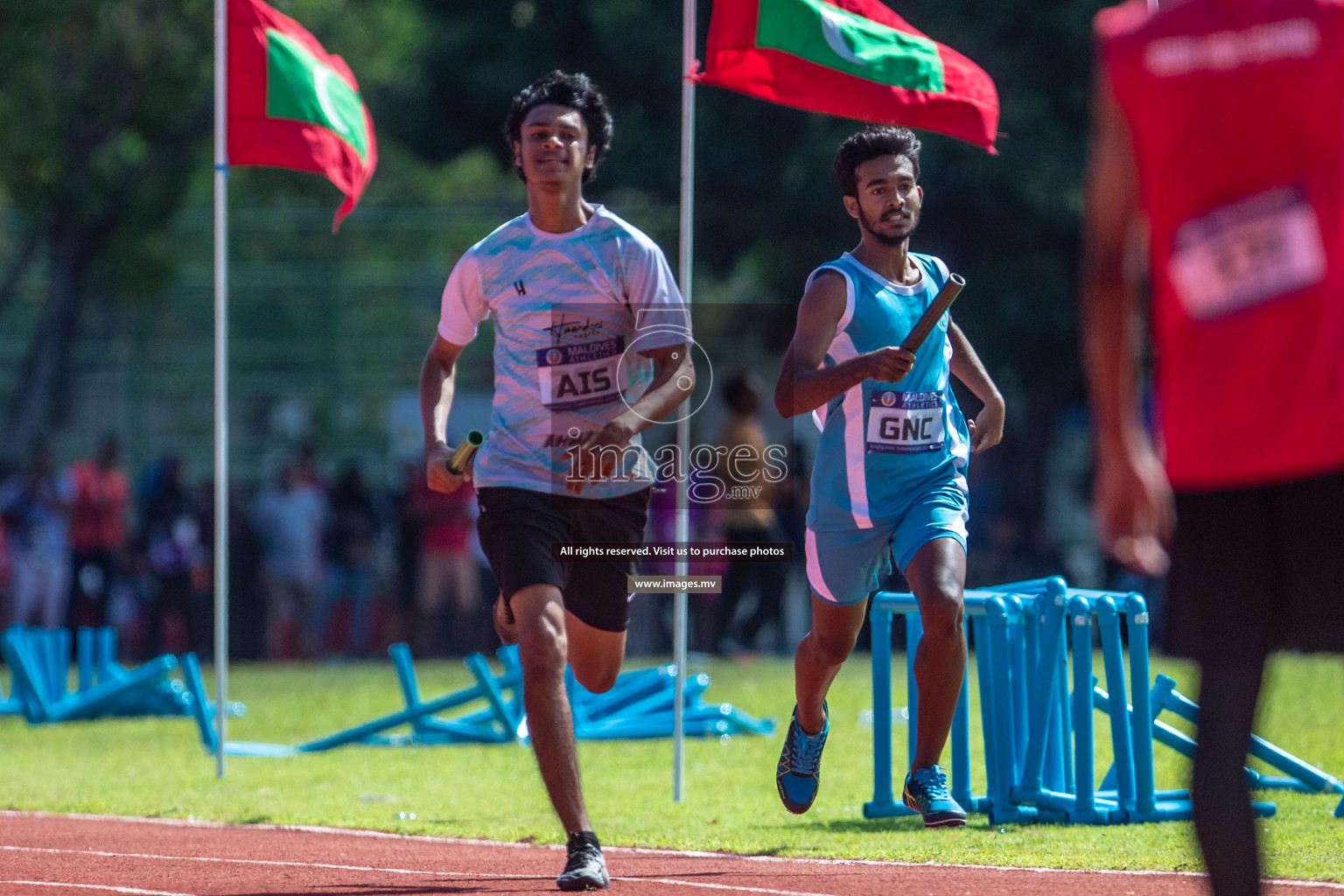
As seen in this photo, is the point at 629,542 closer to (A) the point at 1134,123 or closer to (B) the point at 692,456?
(A) the point at 1134,123

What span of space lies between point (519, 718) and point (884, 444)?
19.3 feet

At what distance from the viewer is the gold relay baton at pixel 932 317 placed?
6340mm

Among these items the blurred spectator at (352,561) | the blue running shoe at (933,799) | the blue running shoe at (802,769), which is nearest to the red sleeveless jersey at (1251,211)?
the blue running shoe at (933,799)

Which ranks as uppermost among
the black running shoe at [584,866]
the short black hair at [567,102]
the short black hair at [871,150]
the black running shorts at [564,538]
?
the short black hair at [567,102]

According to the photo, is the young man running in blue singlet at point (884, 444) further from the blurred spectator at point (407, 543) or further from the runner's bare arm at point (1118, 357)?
the blurred spectator at point (407, 543)

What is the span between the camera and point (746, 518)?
16.7 meters

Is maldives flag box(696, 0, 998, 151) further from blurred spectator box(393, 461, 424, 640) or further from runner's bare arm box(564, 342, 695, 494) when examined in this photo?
blurred spectator box(393, 461, 424, 640)

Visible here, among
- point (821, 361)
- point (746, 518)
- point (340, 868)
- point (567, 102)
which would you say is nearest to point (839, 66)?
point (567, 102)

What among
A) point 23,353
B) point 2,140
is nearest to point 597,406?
point 2,140

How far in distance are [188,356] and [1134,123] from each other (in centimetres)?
2731

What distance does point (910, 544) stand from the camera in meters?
6.46

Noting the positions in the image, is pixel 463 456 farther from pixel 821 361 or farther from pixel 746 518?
pixel 746 518

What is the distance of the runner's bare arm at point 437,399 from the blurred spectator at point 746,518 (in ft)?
26.2

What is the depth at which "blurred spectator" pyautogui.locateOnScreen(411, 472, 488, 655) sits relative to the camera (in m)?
19.3
